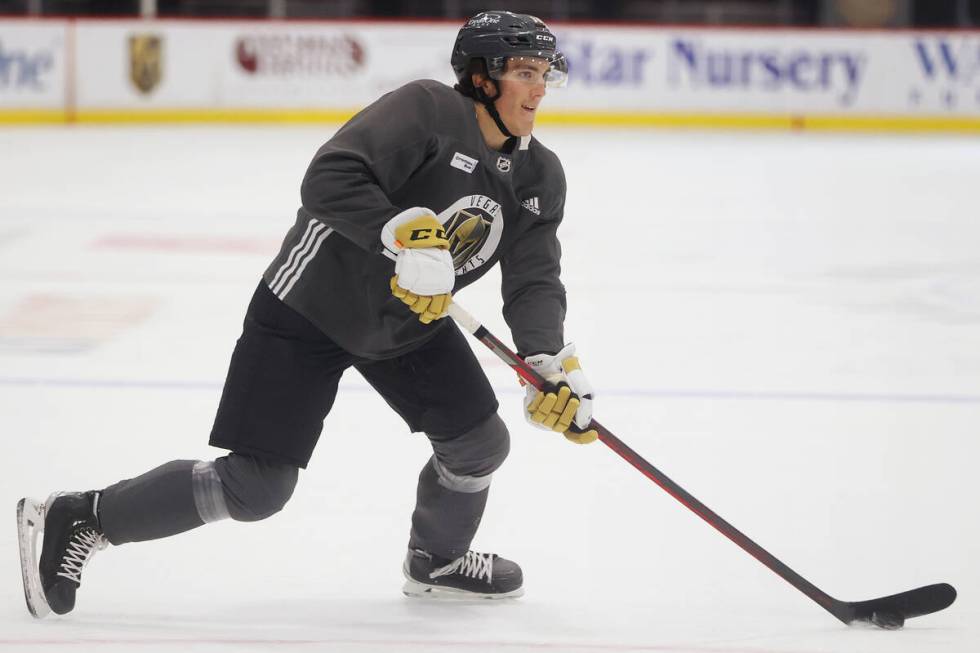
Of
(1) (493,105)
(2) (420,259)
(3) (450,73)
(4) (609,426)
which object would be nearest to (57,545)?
(2) (420,259)

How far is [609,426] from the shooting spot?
3824mm

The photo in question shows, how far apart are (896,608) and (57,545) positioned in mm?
1431

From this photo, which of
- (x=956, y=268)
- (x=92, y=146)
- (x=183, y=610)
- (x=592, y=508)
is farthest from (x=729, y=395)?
(x=92, y=146)

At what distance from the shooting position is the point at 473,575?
263cm

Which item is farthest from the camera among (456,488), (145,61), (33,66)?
(145,61)

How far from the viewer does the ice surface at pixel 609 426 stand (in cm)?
250

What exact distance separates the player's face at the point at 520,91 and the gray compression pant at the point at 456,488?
0.53m

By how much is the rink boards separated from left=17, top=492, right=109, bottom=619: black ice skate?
9.12 metres

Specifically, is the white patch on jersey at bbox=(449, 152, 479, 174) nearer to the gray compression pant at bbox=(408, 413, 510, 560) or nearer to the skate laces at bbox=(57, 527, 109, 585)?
the gray compression pant at bbox=(408, 413, 510, 560)

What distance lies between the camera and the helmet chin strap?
2.42m

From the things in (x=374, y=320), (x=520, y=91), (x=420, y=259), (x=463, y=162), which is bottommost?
(x=374, y=320)

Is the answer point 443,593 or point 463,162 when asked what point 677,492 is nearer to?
point 443,593

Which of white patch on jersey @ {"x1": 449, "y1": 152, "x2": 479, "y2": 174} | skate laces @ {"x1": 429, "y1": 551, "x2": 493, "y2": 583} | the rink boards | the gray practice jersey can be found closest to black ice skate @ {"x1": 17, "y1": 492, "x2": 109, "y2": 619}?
the gray practice jersey

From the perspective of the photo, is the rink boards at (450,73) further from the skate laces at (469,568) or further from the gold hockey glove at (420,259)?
the gold hockey glove at (420,259)
